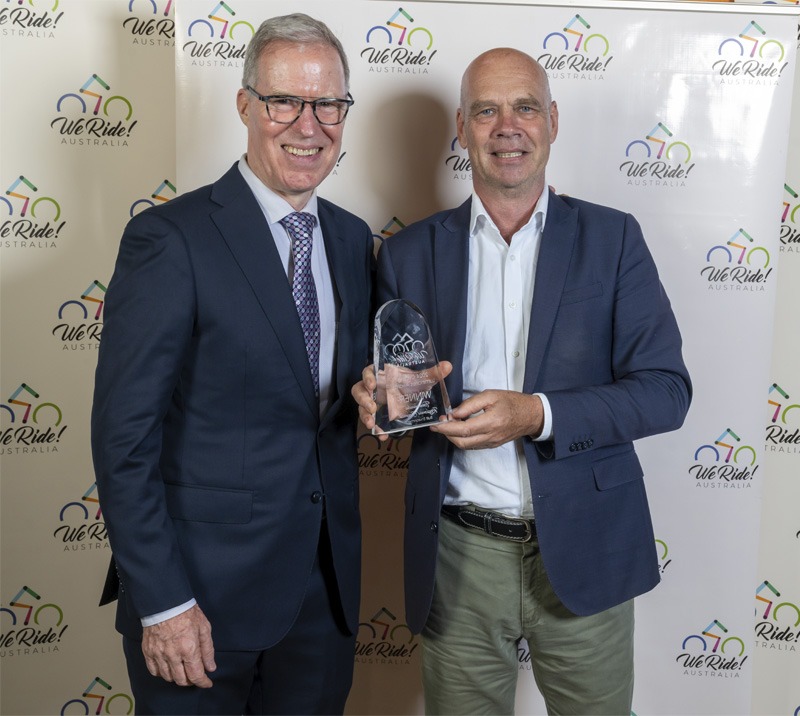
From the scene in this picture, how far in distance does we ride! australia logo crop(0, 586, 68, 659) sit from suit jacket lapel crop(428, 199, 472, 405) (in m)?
1.91

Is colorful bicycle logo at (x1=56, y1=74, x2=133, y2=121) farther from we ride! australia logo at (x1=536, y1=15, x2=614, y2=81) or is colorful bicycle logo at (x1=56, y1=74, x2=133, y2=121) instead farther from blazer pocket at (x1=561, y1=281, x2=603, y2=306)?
blazer pocket at (x1=561, y1=281, x2=603, y2=306)

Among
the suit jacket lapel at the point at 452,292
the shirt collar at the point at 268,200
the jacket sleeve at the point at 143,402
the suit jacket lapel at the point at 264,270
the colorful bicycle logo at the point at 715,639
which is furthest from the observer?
the colorful bicycle logo at the point at 715,639

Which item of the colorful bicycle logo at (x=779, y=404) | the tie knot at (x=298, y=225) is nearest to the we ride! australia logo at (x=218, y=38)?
the tie knot at (x=298, y=225)

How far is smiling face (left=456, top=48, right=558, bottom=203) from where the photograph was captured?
1.99 m

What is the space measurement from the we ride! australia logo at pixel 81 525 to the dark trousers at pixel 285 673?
1.18m

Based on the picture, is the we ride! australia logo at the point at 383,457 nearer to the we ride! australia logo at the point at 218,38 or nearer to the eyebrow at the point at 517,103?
the eyebrow at the point at 517,103

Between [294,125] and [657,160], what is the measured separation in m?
1.32

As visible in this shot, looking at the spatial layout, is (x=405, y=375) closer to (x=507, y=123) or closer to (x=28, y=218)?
(x=507, y=123)

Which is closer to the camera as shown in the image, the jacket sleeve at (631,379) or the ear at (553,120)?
the jacket sleeve at (631,379)

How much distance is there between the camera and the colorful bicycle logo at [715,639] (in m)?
2.68

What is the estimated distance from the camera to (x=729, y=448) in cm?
265

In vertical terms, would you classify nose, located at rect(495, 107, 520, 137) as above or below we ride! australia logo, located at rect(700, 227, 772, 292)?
above

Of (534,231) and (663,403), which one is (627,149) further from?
(663,403)

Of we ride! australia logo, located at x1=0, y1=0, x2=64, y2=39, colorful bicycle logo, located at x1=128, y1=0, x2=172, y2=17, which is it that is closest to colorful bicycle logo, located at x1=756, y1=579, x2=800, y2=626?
colorful bicycle logo, located at x1=128, y1=0, x2=172, y2=17
